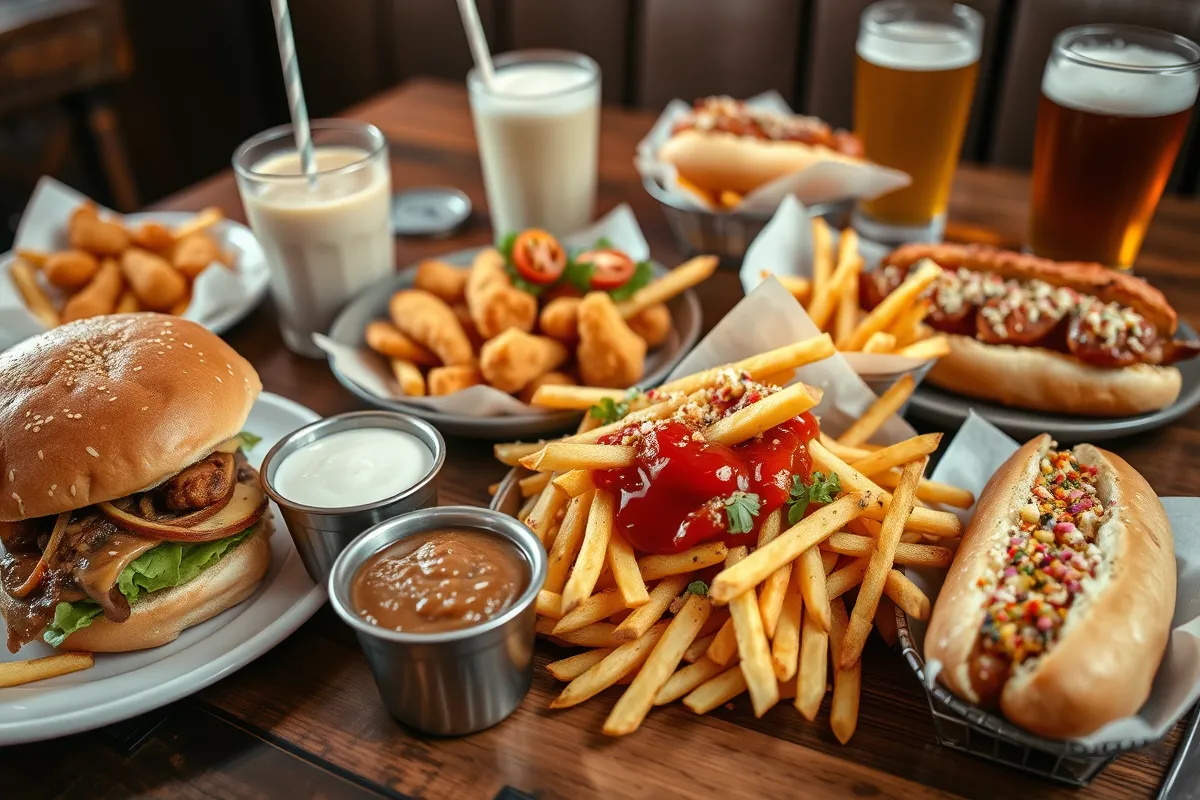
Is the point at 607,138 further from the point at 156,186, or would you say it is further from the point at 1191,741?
the point at 156,186

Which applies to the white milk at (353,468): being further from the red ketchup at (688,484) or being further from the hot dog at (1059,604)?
the hot dog at (1059,604)

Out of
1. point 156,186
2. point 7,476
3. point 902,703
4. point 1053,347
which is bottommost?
point 156,186

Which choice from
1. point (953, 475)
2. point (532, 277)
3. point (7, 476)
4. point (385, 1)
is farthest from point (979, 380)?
point (385, 1)

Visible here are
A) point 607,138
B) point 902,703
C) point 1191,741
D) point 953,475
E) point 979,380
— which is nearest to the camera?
point 1191,741

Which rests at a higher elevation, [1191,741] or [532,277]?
[532,277]

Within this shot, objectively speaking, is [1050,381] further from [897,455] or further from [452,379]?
[452,379]

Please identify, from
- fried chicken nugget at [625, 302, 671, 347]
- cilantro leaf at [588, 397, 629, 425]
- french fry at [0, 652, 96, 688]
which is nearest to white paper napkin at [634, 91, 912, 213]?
fried chicken nugget at [625, 302, 671, 347]

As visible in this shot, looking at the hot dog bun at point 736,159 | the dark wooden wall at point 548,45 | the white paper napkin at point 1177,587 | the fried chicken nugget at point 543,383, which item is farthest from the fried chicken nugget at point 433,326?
the dark wooden wall at point 548,45
